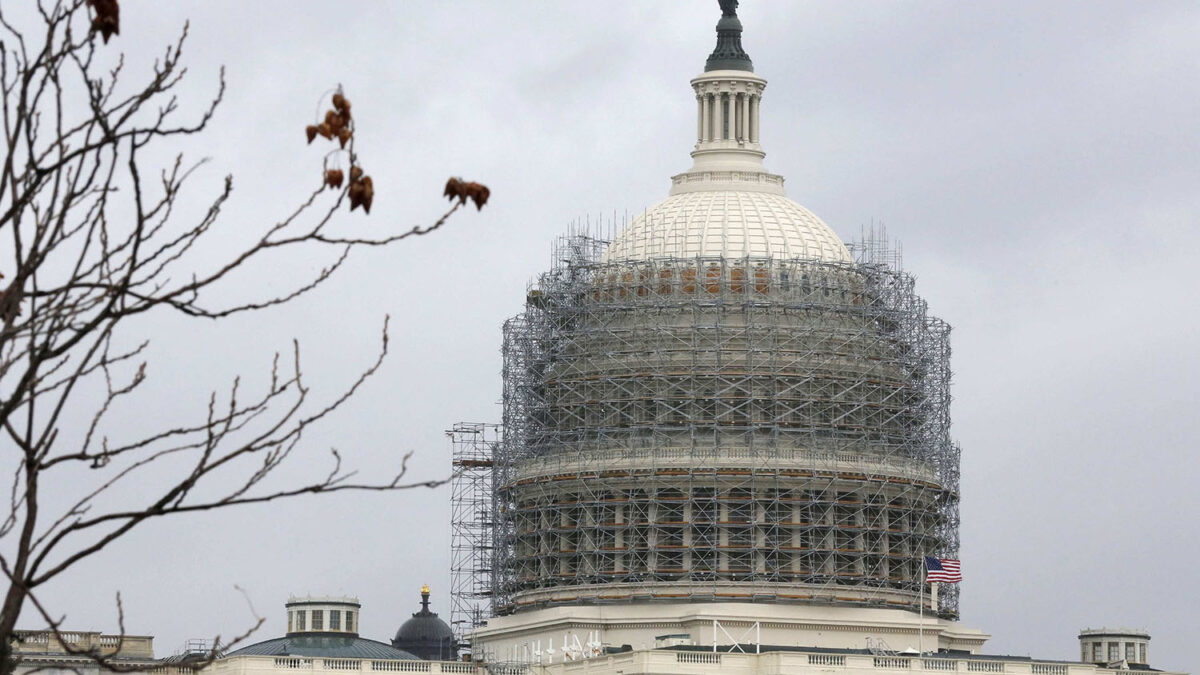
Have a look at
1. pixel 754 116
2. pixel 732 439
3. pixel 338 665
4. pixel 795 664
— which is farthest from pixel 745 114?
pixel 338 665

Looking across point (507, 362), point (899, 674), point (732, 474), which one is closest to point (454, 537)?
point (507, 362)

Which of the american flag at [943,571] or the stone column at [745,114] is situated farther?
the stone column at [745,114]

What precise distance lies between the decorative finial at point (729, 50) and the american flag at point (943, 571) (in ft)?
115

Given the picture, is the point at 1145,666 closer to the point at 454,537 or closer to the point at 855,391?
the point at 855,391

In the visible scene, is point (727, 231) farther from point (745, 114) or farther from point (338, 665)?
point (338, 665)

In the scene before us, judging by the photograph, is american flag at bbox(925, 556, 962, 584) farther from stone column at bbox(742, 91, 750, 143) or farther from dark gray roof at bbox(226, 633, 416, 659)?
stone column at bbox(742, 91, 750, 143)

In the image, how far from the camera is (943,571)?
453ft

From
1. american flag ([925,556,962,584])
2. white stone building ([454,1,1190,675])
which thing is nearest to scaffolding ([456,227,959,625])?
white stone building ([454,1,1190,675])

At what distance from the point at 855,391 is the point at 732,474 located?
8454 mm

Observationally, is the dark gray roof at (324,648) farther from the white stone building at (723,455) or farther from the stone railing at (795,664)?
the stone railing at (795,664)

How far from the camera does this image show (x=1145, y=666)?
503 ft

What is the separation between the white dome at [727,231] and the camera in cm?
15288

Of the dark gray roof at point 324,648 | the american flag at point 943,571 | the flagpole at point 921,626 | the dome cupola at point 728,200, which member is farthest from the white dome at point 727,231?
the dark gray roof at point 324,648

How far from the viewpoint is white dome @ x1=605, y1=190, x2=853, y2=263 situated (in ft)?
502
